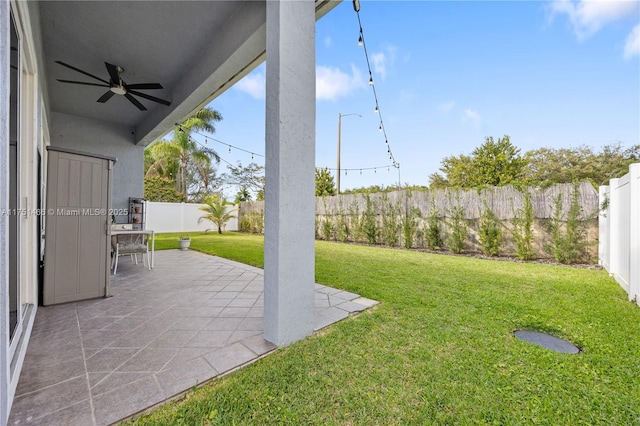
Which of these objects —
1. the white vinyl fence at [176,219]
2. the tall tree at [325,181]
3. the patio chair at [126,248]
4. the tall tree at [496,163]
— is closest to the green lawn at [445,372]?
the patio chair at [126,248]

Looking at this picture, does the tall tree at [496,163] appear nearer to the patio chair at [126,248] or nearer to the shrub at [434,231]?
the shrub at [434,231]

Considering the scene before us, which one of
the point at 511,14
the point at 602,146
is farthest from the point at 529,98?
the point at 602,146

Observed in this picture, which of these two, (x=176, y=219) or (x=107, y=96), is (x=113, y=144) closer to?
(x=107, y=96)

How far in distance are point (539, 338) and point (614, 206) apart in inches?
145

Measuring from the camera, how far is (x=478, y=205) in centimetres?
694

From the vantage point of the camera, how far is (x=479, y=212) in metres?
6.93

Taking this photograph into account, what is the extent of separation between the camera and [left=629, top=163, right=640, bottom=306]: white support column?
3033 millimetres

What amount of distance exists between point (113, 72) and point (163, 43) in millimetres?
844

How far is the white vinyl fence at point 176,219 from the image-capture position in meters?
13.9

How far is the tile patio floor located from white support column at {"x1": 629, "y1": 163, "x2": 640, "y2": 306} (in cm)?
308

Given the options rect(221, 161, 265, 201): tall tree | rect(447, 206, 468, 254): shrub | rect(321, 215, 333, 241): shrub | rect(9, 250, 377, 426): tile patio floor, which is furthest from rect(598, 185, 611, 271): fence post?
A: rect(221, 161, 265, 201): tall tree

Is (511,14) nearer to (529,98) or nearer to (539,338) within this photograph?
(529,98)

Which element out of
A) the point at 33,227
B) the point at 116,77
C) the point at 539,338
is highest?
the point at 116,77

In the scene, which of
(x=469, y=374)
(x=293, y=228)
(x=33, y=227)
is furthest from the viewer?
(x=33, y=227)
